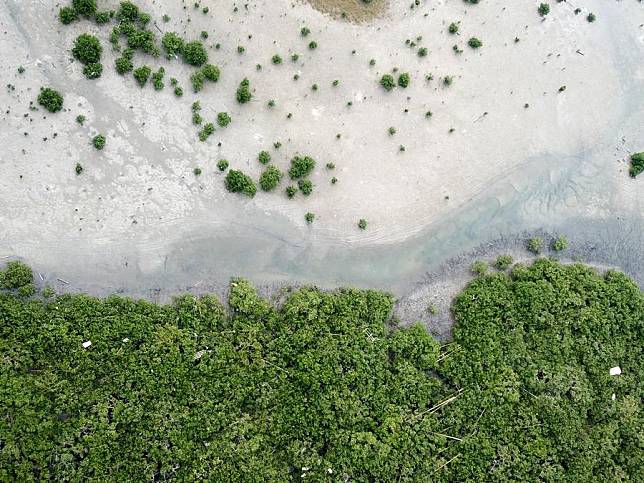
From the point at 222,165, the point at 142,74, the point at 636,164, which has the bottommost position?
the point at 636,164

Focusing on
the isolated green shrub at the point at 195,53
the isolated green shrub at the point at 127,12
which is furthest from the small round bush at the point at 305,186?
the isolated green shrub at the point at 127,12

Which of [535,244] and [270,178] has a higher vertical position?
[270,178]

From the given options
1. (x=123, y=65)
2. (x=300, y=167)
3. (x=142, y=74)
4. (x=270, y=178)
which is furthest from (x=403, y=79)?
(x=123, y=65)

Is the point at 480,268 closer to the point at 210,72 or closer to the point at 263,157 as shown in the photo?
the point at 263,157

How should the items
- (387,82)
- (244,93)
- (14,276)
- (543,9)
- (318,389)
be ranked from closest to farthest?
(318,389)
(14,276)
(244,93)
(387,82)
(543,9)

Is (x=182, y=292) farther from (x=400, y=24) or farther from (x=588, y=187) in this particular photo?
(x=588, y=187)

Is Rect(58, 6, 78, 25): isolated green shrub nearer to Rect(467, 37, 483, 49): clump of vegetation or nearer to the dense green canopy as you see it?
the dense green canopy
